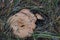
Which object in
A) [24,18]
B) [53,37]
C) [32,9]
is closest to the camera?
[53,37]

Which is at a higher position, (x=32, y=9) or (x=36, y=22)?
(x=32, y=9)

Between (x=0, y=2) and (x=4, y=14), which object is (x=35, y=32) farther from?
(x=0, y=2)

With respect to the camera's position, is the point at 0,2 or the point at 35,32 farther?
the point at 0,2

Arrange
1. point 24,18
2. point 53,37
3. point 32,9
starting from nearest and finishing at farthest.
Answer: point 53,37 < point 24,18 < point 32,9

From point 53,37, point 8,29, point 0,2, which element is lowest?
point 53,37

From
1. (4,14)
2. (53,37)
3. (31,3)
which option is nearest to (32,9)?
(31,3)
